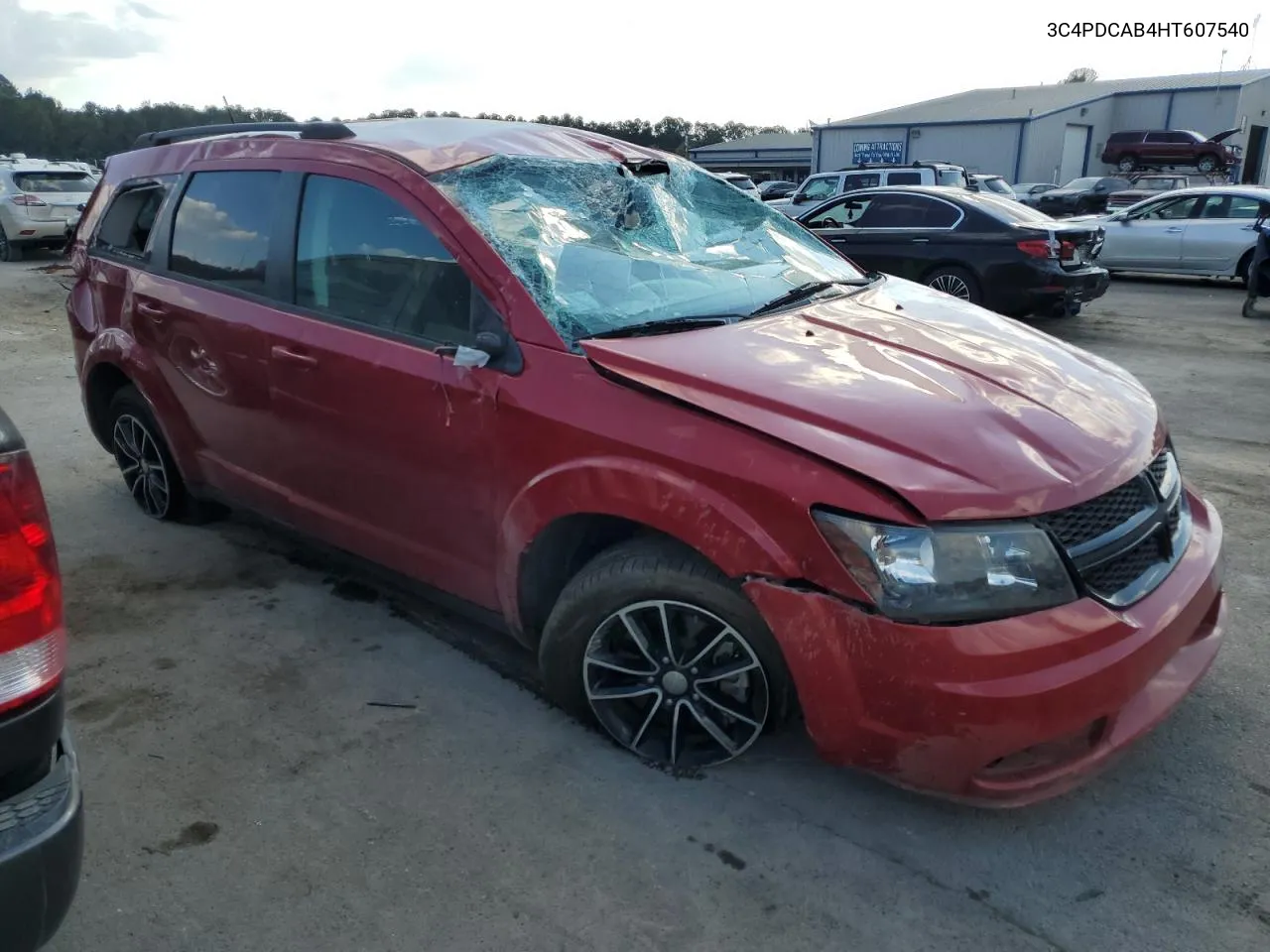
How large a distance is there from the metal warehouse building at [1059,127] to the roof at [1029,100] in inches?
3.2

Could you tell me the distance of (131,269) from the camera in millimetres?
4230

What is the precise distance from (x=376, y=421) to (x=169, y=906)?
5.01ft

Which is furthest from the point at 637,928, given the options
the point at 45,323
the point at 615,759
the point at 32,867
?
the point at 45,323

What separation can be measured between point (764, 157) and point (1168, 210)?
4161 centimetres

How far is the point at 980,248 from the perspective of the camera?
989cm

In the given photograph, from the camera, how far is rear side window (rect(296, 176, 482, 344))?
9.79ft

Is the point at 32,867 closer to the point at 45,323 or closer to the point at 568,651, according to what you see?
the point at 568,651

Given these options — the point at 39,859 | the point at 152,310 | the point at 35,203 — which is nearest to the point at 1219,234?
the point at 152,310

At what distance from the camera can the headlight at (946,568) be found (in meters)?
2.20

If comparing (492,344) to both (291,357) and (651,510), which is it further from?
(291,357)

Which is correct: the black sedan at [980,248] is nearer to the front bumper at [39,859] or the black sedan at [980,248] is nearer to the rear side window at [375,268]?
the rear side window at [375,268]

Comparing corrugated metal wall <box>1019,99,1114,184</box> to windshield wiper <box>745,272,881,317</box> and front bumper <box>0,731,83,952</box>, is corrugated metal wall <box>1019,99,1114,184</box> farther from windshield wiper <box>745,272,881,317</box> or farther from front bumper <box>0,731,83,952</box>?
front bumper <box>0,731,83,952</box>

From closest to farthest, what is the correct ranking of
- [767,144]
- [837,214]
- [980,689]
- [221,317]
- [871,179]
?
[980,689]
[221,317]
[837,214]
[871,179]
[767,144]

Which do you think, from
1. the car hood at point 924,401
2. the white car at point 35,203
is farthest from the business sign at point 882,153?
the car hood at point 924,401
